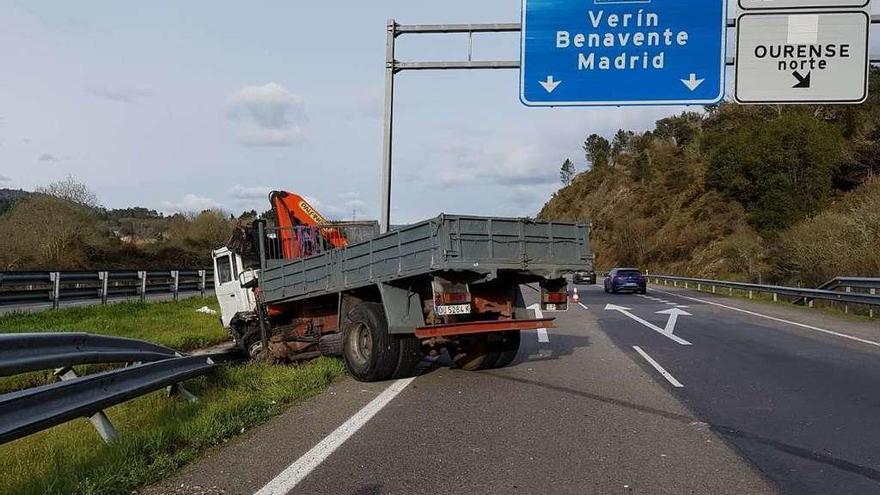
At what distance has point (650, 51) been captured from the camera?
42.1ft

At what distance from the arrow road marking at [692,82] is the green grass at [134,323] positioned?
36.0ft

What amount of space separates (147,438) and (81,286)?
20.0m

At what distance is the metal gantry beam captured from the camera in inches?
533

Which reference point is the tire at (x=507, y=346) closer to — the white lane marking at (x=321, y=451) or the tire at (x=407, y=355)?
the tire at (x=407, y=355)

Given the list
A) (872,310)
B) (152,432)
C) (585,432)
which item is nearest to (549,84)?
(585,432)

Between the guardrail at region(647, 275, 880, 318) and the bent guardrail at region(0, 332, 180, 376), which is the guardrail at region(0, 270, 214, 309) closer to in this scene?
the bent guardrail at region(0, 332, 180, 376)

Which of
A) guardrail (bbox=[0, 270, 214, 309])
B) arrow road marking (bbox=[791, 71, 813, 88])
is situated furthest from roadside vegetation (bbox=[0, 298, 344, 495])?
guardrail (bbox=[0, 270, 214, 309])

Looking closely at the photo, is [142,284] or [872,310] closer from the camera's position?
[872,310]

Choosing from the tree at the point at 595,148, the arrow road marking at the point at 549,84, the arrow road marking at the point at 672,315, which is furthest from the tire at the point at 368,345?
the tree at the point at 595,148

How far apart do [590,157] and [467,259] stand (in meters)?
120

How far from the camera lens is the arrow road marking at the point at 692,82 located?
12.8 meters

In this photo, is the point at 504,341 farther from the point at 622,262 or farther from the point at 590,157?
the point at 590,157

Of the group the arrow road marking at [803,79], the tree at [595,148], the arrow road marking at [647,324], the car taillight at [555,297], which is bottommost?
the arrow road marking at [647,324]

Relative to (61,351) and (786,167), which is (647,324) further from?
(786,167)
